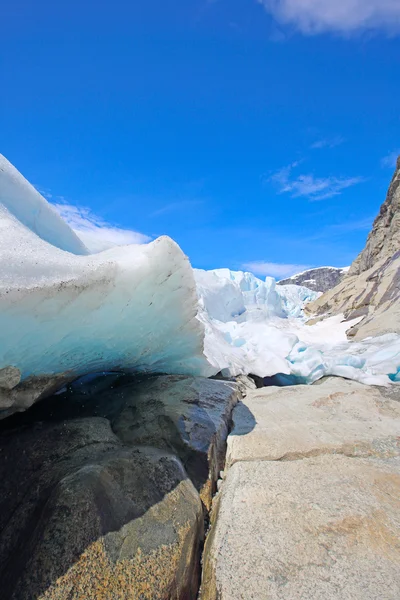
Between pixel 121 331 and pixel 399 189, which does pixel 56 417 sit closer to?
pixel 121 331

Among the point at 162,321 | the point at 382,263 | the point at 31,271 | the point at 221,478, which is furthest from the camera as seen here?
the point at 382,263

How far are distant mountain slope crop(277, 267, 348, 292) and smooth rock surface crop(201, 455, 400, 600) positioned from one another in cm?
6068

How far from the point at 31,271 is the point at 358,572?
231cm

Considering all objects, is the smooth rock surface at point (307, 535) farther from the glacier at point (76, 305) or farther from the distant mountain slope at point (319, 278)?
the distant mountain slope at point (319, 278)

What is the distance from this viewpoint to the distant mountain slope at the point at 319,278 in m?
60.9

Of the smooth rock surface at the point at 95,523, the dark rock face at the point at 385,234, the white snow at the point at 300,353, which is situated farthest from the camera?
the dark rock face at the point at 385,234

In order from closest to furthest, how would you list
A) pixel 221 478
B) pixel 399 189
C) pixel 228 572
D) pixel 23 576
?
pixel 23 576 < pixel 228 572 < pixel 221 478 < pixel 399 189

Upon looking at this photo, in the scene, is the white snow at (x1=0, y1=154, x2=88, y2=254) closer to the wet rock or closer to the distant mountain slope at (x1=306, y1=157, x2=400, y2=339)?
the wet rock

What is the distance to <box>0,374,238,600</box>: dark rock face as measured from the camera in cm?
154

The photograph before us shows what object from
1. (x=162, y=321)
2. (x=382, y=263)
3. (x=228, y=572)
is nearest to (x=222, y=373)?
(x=162, y=321)

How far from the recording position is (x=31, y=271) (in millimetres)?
1867

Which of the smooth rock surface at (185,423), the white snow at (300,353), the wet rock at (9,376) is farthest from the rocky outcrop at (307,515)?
the white snow at (300,353)

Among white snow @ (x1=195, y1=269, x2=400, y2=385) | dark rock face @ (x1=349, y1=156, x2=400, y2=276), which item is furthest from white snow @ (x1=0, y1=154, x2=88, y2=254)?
dark rock face @ (x1=349, y1=156, x2=400, y2=276)

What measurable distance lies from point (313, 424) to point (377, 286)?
15.1 meters
